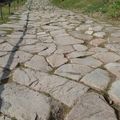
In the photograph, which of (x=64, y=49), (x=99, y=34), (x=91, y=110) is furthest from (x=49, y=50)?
(x=91, y=110)

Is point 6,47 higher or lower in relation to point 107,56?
lower

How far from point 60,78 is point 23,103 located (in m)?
0.90

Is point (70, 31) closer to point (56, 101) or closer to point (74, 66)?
point (74, 66)

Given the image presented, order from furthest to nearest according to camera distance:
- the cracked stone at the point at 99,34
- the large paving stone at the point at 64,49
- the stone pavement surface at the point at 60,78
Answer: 1. the cracked stone at the point at 99,34
2. the large paving stone at the point at 64,49
3. the stone pavement surface at the point at 60,78

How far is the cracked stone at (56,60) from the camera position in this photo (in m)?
4.58

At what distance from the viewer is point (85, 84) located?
3758mm

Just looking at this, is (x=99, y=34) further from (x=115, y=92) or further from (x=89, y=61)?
(x=115, y=92)

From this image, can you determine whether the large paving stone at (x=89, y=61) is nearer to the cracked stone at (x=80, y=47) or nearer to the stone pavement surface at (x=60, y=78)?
the stone pavement surface at (x=60, y=78)

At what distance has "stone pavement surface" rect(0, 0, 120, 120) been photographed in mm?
3117

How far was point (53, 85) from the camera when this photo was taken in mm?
3723

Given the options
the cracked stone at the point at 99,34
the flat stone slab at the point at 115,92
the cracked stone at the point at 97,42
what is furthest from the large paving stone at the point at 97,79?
the cracked stone at the point at 99,34

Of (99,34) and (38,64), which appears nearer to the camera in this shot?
(38,64)

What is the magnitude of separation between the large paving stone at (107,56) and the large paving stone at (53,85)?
3.91 feet

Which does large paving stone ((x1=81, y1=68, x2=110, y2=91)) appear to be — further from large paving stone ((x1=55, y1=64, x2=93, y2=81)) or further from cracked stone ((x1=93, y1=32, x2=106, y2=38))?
cracked stone ((x1=93, y1=32, x2=106, y2=38))
